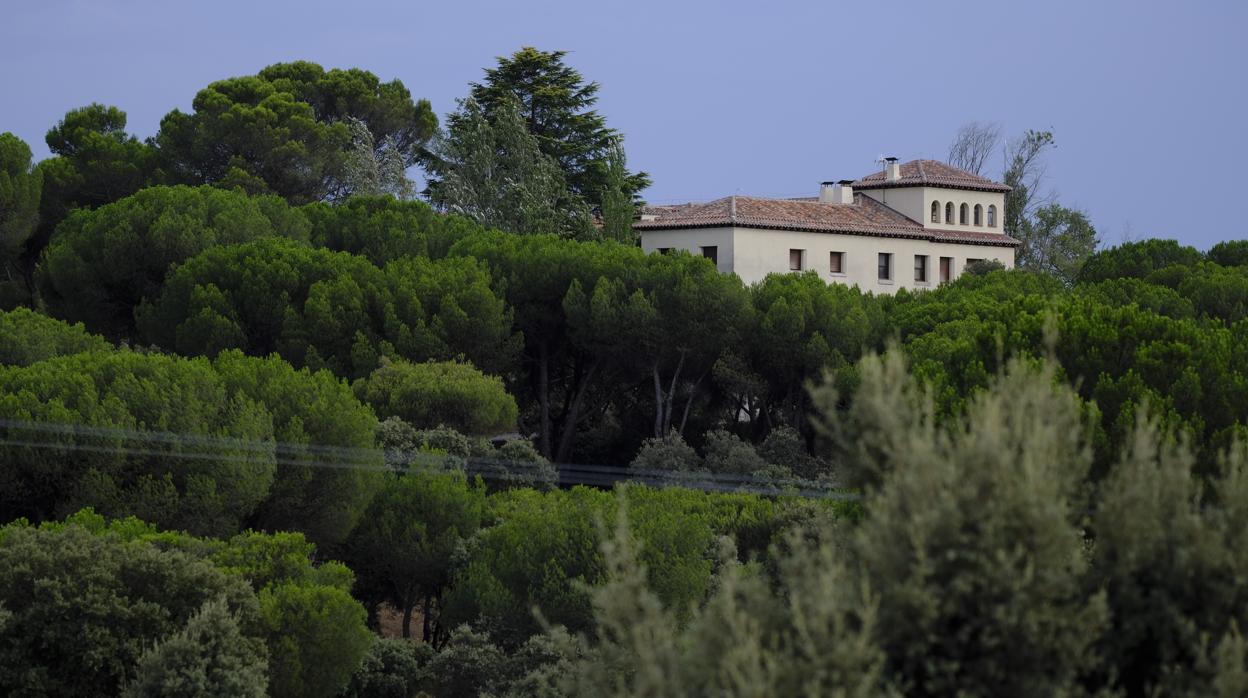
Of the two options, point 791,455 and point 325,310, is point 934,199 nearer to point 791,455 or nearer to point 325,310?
point 791,455

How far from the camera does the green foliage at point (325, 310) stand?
46.2 m

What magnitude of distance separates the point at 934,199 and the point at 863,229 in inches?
181

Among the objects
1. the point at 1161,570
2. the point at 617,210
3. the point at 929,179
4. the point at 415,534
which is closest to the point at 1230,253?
the point at 929,179

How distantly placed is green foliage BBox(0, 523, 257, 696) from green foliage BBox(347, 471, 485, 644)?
977 cm

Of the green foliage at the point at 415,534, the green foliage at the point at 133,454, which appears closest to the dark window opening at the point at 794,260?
the green foliage at the point at 415,534

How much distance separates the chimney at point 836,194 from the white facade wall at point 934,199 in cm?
161

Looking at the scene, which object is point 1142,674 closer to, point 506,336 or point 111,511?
point 111,511

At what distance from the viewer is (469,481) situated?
40.8 meters

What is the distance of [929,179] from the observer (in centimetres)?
6969

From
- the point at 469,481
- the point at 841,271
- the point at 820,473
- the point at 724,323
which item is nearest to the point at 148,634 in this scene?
the point at 469,481

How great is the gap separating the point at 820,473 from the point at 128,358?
1857cm

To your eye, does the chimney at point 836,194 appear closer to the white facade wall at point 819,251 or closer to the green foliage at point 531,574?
the white facade wall at point 819,251

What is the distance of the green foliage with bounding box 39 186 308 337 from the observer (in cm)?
5091

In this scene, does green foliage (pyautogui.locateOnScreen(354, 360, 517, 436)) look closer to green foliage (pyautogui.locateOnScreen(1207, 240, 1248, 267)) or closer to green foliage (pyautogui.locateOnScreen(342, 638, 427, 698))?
green foliage (pyautogui.locateOnScreen(342, 638, 427, 698))
